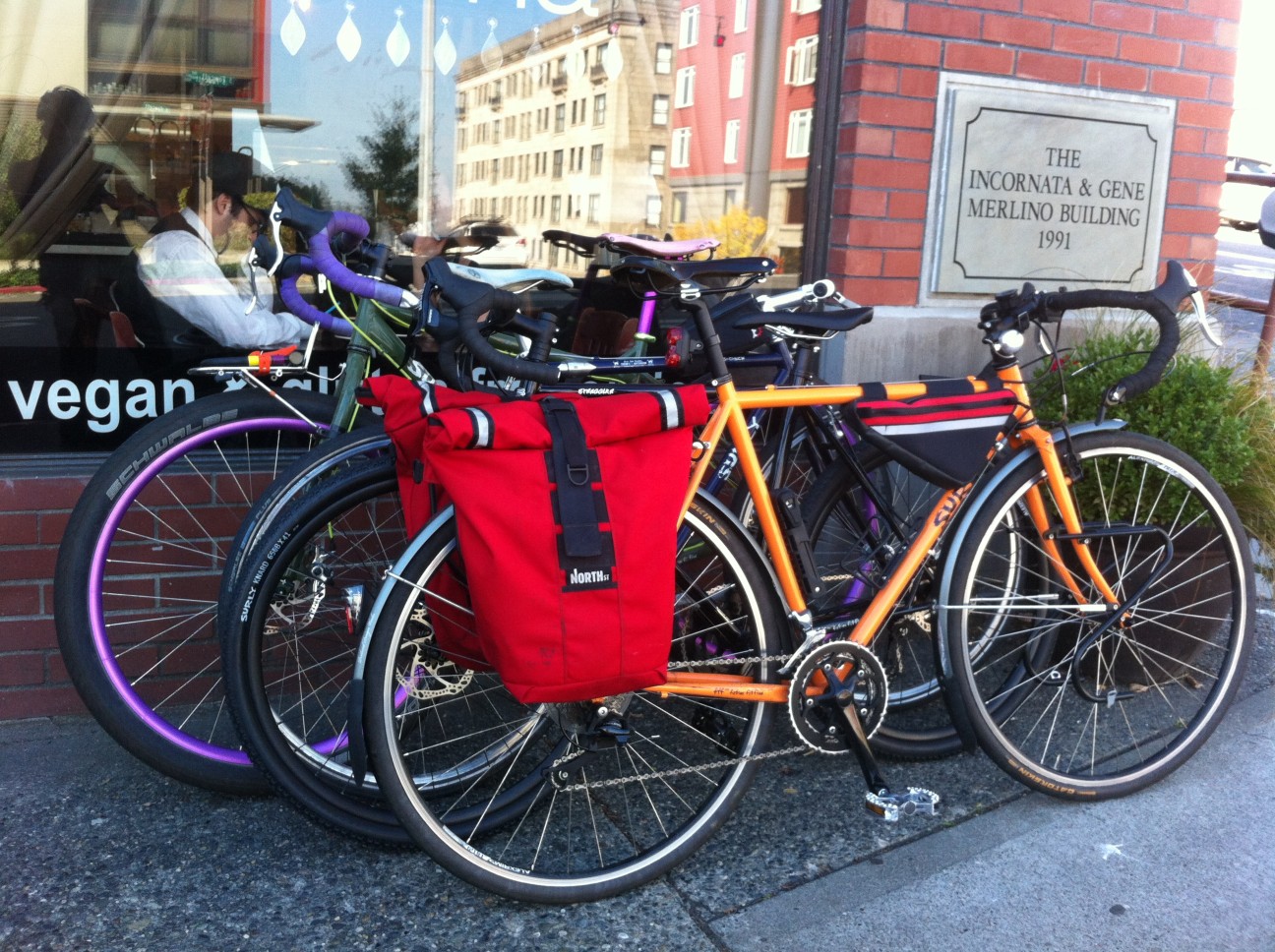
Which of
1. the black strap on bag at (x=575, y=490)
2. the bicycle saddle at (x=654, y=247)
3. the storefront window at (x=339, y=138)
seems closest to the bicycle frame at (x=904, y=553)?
the black strap on bag at (x=575, y=490)

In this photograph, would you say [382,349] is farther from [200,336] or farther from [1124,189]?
[1124,189]

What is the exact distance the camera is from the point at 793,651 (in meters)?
2.76

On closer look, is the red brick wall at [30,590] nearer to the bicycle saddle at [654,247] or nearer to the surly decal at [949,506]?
the bicycle saddle at [654,247]

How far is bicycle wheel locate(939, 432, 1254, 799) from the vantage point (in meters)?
2.93

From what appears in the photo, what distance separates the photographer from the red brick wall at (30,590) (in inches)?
130

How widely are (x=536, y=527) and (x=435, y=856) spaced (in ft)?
2.36

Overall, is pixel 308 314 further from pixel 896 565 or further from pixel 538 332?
pixel 896 565

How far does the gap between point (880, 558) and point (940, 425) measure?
16.4 inches

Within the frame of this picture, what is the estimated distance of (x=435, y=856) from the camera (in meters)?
2.43

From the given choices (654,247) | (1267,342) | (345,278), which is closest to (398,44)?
(654,247)

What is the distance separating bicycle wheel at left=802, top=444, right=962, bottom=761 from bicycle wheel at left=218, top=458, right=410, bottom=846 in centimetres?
108

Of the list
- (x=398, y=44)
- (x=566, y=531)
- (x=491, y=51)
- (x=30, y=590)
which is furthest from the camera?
(x=491, y=51)

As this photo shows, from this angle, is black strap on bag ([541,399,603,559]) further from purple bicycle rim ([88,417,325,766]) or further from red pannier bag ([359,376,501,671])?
purple bicycle rim ([88,417,325,766])

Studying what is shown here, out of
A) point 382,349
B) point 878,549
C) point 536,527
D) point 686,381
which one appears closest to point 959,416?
point 878,549
